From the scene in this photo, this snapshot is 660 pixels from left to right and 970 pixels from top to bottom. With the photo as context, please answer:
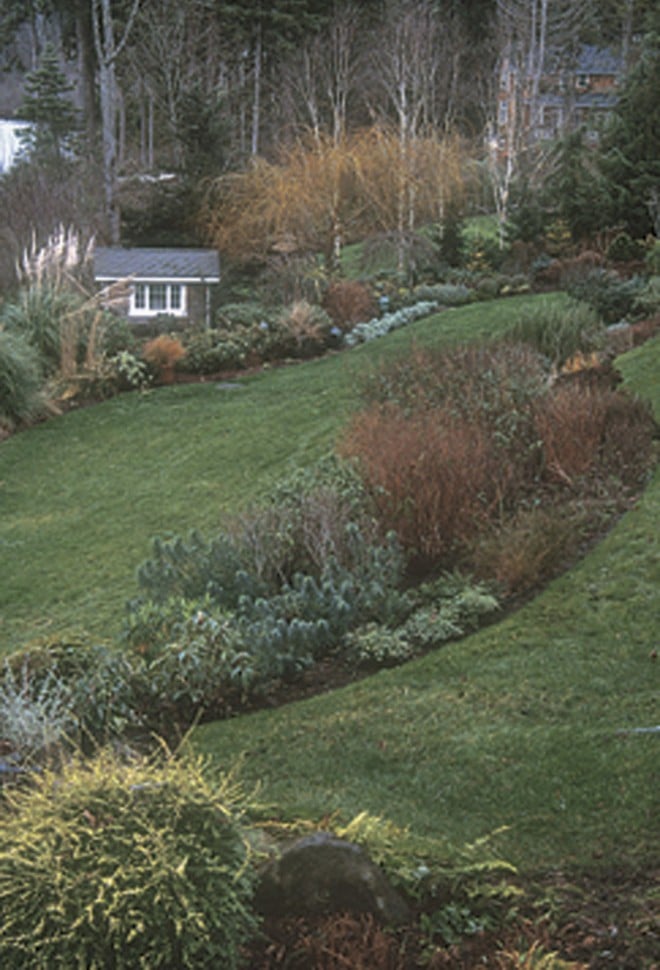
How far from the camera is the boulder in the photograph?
3369 mm

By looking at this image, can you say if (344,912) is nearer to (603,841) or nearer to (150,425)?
(603,841)

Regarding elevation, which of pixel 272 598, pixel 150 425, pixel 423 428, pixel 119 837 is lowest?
pixel 150 425

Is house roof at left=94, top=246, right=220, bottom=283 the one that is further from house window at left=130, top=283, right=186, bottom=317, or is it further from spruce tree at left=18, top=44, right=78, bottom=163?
spruce tree at left=18, top=44, right=78, bottom=163

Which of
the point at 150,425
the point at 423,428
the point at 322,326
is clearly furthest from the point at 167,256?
the point at 423,428

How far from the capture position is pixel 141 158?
36375 millimetres

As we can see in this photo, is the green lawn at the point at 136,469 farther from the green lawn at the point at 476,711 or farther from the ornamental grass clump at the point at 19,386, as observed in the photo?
the ornamental grass clump at the point at 19,386

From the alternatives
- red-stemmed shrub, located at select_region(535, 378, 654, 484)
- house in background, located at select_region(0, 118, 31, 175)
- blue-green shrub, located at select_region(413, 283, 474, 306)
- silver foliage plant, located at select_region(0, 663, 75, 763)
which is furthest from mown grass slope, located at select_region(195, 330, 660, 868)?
house in background, located at select_region(0, 118, 31, 175)

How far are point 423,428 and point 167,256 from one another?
14.0 m

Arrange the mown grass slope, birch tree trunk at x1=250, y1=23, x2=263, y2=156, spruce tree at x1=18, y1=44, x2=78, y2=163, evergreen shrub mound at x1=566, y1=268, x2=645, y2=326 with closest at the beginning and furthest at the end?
the mown grass slope → evergreen shrub mound at x1=566, y1=268, x2=645, y2=326 → birch tree trunk at x1=250, y1=23, x2=263, y2=156 → spruce tree at x1=18, y1=44, x2=78, y2=163

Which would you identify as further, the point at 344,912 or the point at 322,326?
the point at 322,326

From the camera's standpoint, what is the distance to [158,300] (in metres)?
21.2

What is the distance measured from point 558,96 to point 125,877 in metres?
43.1

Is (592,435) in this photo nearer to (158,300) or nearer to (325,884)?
(325,884)

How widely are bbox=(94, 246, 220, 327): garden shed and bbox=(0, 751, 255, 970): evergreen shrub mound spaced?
708 inches
